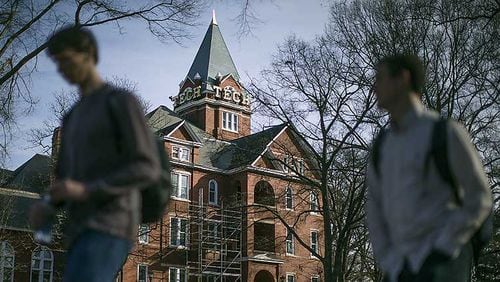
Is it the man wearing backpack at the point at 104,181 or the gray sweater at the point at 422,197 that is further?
the gray sweater at the point at 422,197

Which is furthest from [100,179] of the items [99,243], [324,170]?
[324,170]

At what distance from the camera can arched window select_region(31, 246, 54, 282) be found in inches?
1781

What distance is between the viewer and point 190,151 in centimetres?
5344

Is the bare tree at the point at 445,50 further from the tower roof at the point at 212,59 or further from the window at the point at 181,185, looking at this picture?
the tower roof at the point at 212,59

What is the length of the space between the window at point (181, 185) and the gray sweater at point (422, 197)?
4756 centimetres

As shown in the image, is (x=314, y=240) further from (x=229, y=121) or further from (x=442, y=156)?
(x=442, y=156)

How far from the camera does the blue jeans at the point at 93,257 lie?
3.57 meters

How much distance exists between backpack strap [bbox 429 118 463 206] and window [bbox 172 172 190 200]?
157 feet

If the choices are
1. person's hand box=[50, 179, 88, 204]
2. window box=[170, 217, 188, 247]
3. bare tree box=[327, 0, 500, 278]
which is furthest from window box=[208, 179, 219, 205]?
person's hand box=[50, 179, 88, 204]

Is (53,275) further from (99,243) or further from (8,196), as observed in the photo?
(99,243)

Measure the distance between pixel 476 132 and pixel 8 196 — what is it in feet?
83.9

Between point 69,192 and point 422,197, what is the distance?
1.83 metres

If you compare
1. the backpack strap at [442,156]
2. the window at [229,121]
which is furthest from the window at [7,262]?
the backpack strap at [442,156]

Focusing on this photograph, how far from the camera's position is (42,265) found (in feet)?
150
